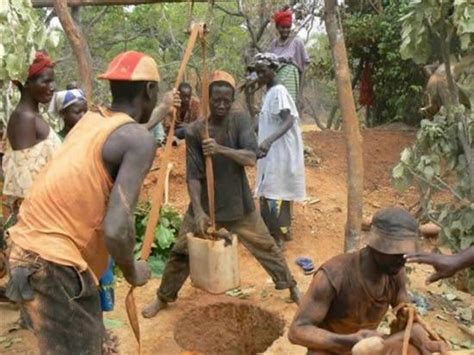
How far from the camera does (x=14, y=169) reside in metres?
4.49

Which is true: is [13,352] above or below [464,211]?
below

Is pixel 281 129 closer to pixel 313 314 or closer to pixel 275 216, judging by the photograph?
pixel 275 216

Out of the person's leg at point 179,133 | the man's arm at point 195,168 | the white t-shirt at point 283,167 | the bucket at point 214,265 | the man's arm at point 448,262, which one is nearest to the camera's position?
the man's arm at point 448,262

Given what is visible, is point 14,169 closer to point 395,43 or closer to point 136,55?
point 136,55

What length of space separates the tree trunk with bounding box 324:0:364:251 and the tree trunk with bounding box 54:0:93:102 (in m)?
2.06

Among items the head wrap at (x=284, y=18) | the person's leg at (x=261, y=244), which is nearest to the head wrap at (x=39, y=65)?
the person's leg at (x=261, y=244)

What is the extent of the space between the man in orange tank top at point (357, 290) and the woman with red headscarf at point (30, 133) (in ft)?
7.19

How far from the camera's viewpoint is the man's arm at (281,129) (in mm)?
6124

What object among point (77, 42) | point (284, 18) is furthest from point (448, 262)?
point (284, 18)

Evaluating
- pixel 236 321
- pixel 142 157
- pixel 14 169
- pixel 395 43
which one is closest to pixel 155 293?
pixel 236 321

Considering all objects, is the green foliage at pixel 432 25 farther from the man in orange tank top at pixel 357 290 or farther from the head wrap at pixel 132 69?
the head wrap at pixel 132 69

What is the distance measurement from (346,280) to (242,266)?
341 cm

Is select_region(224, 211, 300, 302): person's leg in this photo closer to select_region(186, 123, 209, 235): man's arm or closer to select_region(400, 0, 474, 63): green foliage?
select_region(186, 123, 209, 235): man's arm

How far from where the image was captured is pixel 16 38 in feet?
13.6
